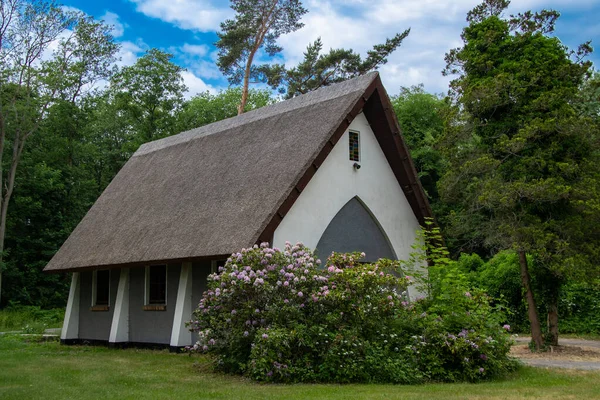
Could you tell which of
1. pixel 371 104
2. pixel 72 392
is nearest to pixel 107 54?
pixel 371 104

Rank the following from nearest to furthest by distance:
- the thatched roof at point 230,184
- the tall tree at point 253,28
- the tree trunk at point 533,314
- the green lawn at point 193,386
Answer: the green lawn at point 193,386 → the thatched roof at point 230,184 → the tree trunk at point 533,314 → the tall tree at point 253,28

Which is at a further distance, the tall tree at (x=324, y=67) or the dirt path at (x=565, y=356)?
the tall tree at (x=324, y=67)

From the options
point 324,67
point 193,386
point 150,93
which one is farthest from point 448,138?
point 150,93

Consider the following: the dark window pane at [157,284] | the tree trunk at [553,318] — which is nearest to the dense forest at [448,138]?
the tree trunk at [553,318]

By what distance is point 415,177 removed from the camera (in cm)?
1809

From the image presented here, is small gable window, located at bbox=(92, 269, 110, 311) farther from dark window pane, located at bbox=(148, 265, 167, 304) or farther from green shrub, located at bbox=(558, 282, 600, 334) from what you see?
green shrub, located at bbox=(558, 282, 600, 334)

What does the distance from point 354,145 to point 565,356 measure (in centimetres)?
786

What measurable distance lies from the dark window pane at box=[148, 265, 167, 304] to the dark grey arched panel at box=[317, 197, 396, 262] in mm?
5118

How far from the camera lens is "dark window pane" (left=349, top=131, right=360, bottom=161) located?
1739 cm

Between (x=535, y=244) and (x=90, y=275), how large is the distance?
49.2 feet

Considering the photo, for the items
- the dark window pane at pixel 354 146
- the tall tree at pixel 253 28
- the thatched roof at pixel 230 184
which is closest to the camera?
the thatched roof at pixel 230 184

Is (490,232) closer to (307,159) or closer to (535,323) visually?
(535,323)

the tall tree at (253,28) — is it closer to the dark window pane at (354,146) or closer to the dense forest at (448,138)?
the dense forest at (448,138)

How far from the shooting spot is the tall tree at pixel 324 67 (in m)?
35.5
